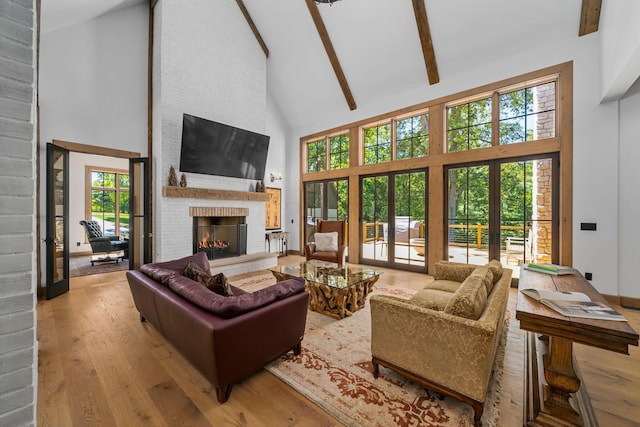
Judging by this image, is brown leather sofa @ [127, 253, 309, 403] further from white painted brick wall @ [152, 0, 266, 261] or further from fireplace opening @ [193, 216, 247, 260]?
fireplace opening @ [193, 216, 247, 260]

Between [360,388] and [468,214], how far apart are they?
393 centimetres

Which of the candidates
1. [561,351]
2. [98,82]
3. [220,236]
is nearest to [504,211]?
[561,351]

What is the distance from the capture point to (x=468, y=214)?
475 cm

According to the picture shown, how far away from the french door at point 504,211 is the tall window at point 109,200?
8.34 metres

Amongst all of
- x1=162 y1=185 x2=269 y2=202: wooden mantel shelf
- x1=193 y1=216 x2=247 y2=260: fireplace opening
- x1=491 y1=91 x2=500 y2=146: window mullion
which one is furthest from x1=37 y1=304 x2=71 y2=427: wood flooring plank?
x1=491 y1=91 x2=500 y2=146: window mullion

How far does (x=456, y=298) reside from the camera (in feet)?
5.52

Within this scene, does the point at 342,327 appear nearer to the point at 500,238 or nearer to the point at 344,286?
the point at 344,286

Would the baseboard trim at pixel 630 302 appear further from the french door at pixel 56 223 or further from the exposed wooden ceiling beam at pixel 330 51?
the french door at pixel 56 223

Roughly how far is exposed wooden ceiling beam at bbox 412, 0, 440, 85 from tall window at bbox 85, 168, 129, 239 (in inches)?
327

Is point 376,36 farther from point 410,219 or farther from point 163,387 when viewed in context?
point 163,387

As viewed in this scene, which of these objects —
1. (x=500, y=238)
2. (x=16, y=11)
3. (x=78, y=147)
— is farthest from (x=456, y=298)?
(x=78, y=147)

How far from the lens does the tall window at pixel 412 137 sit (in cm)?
527

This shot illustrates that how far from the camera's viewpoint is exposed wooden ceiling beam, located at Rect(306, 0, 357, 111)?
5020mm

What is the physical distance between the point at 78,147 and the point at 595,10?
7.82 m
